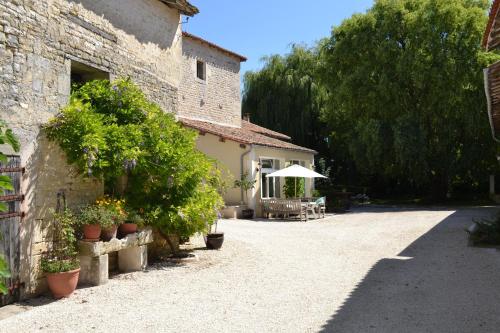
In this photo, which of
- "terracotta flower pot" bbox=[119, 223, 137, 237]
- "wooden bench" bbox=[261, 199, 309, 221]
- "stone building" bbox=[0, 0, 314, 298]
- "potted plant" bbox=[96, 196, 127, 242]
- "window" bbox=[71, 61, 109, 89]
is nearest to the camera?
"stone building" bbox=[0, 0, 314, 298]

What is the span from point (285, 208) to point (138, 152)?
10.0m

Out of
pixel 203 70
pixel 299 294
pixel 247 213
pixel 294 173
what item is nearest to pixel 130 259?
pixel 299 294

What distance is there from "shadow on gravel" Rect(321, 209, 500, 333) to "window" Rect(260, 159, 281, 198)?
9075 mm

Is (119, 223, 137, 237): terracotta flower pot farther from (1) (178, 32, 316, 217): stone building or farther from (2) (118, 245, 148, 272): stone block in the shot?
(1) (178, 32, 316, 217): stone building

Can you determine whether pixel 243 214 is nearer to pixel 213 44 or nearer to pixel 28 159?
pixel 213 44

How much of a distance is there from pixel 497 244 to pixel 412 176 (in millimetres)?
12586

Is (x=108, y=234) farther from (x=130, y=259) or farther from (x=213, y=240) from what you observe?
(x=213, y=240)

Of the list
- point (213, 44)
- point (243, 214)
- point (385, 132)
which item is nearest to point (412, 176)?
point (385, 132)

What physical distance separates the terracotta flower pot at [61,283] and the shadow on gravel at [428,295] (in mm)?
3570

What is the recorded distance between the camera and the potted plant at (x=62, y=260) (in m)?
5.90

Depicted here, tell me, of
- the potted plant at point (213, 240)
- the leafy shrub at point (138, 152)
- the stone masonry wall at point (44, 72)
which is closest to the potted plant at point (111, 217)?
the stone masonry wall at point (44, 72)

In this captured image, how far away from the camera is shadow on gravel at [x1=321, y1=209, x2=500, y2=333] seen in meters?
4.65

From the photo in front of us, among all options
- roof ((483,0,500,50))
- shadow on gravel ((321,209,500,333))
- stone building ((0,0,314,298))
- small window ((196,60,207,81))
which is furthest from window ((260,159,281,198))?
roof ((483,0,500,50))

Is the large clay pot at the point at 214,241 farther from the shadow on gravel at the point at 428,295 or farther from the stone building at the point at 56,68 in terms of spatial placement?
the shadow on gravel at the point at 428,295
